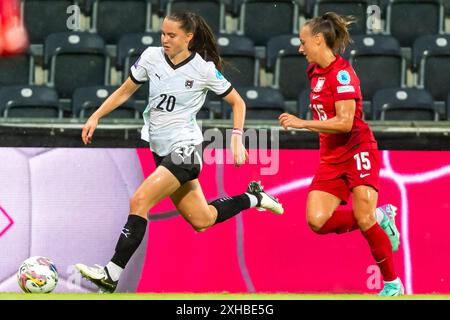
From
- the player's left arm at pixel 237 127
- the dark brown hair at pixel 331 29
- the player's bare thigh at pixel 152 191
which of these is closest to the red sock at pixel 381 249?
the player's left arm at pixel 237 127

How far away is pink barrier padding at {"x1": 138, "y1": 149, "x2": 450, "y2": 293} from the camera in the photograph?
27.3ft

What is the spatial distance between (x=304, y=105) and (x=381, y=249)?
2696 mm

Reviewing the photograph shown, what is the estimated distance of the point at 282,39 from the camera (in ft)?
35.1

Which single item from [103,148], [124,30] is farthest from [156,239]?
[124,30]

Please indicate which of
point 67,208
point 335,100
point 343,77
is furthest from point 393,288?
point 67,208

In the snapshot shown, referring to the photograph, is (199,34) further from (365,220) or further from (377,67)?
(377,67)

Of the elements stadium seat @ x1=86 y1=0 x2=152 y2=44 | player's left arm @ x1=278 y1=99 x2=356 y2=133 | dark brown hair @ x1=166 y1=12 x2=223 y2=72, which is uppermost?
stadium seat @ x1=86 y1=0 x2=152 y2=44

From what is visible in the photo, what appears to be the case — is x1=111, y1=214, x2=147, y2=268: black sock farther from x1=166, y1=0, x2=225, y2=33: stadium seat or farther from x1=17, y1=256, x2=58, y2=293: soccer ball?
x1=166, y1=0, x2=225, y2=33: stadium seat

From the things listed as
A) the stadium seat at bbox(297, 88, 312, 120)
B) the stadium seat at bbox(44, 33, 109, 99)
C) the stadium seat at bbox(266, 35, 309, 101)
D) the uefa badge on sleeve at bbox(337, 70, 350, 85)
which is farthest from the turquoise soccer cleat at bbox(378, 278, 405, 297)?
A: the stadium seat at bbox(44, 33, 109, 99)

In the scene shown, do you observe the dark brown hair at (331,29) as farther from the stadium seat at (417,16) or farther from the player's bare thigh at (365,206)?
the stadium seat at (417,16)

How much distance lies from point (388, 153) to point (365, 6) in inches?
127

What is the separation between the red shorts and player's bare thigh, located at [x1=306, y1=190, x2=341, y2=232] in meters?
0.04

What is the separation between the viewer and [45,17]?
11.1 metres

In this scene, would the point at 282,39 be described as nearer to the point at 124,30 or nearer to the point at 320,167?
the point at 124,30
